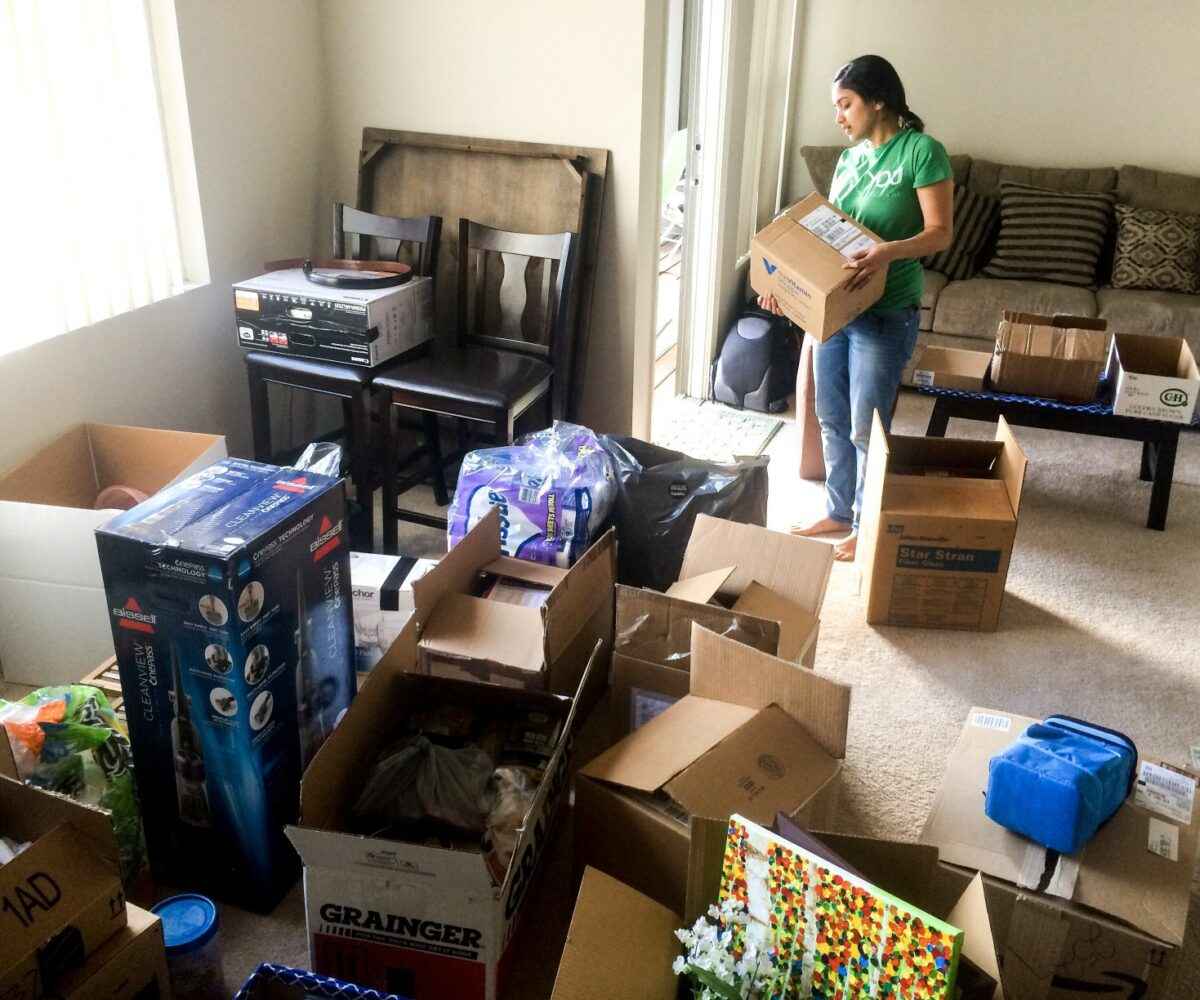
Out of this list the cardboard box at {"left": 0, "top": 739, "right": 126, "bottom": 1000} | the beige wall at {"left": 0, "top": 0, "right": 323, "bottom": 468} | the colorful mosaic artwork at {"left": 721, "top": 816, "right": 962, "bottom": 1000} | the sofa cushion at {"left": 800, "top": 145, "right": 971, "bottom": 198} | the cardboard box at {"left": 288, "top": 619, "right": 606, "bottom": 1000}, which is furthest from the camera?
the sofa cushion at {"left": 800, "top": 145, "right": 971, "bottom": 198}

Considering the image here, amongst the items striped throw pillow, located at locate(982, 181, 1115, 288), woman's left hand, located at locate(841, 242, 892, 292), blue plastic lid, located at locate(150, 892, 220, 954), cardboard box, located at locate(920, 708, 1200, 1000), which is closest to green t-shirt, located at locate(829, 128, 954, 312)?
woman's left hand, located at locate(841, 242, 892, 292)

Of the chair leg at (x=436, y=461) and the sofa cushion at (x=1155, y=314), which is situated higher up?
the sofa cushion at (x=1155, y=314)

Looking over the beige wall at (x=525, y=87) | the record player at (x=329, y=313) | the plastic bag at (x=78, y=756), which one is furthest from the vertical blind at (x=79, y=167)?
the plastic bag at (x=78, y=756)

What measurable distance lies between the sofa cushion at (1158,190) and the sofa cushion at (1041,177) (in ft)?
0.22

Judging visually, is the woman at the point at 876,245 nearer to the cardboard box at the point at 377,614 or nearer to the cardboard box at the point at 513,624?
the cardboard box at the point at 513,624

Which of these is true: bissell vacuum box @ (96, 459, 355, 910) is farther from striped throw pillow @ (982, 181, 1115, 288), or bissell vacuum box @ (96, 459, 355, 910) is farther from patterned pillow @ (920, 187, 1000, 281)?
striped throw pillow @ (982, 181, 1115, 288)

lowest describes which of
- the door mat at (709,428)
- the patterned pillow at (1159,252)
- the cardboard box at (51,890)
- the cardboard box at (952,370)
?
the door mat at (709,428)

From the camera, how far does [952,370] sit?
11.0 ft

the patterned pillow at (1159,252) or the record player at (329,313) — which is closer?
the record player at (329,313)

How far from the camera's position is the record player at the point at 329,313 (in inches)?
109

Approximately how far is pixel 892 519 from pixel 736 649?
3.21ft

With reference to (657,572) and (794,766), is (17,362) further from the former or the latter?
(794,766)

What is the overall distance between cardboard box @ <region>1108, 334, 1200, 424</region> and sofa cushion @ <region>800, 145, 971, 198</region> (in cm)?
158

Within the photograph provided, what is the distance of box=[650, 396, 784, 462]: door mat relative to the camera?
3773mm
